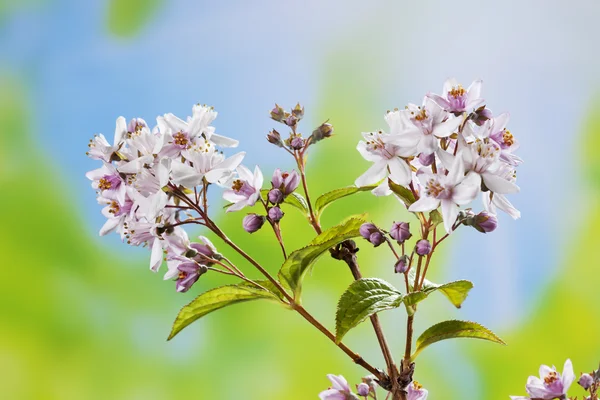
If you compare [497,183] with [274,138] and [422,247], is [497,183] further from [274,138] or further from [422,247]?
[274,138]

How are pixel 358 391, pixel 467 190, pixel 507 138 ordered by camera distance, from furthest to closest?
pixel 358 391
pixel 507 138
pixel 467 190

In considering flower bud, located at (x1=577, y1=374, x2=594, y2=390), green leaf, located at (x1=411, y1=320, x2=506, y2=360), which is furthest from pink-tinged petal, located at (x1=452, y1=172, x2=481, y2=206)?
flower bud, located at (x1=577, y1=374, x2=594, y2=390)

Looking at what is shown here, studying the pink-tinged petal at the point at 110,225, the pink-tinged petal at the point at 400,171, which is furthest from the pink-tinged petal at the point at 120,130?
the pink-tinged petal at the point at 400,171

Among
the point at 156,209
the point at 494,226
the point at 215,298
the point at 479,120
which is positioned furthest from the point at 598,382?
the point at 156,209

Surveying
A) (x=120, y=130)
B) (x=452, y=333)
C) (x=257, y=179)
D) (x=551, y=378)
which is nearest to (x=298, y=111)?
(x=257, y=179)

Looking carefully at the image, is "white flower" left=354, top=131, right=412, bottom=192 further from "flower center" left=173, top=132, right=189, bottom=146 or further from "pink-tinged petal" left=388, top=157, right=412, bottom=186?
"flower center" left=173, top=132, right=189, bottom=146

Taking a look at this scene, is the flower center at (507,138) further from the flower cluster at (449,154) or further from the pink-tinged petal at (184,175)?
the pink-tinged petal at (184,175)

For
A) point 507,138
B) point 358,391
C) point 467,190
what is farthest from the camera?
point 358,391

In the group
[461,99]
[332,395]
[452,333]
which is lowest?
[332,395]

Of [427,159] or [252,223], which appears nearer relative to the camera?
[427,159]
